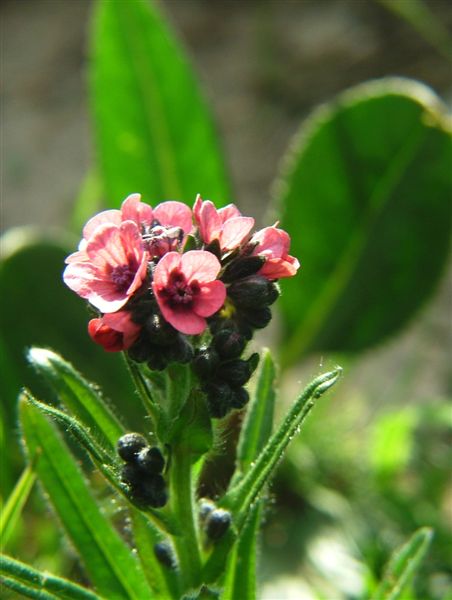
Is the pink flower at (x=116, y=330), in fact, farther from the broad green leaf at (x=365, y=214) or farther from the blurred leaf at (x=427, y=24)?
the blurred leaf at (x=427, y=24)

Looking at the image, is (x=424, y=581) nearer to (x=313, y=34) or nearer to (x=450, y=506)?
(x=450, y=506)

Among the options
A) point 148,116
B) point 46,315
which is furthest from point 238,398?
point 148,116

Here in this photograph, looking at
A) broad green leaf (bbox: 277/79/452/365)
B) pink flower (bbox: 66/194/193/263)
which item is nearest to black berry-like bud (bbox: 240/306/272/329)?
pink flower (bbox: 66/194/193/263)

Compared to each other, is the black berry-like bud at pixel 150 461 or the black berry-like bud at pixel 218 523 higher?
the black berry-like bud at pixel 150 461

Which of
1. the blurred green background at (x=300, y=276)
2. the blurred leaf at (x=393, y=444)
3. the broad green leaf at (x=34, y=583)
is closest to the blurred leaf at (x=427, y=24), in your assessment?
the blurred green background at (x=300, y=276)

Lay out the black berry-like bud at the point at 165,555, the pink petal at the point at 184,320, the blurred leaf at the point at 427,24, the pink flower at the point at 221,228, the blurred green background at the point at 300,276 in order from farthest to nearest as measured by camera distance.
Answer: the blurred leaf at the point at 427,24 < the blurred green background at the point at 300,276 < the black berry-like bud at the point at 165,555 < the pink flower at the point at 221,228 < the pink petal at the point at 184,320
